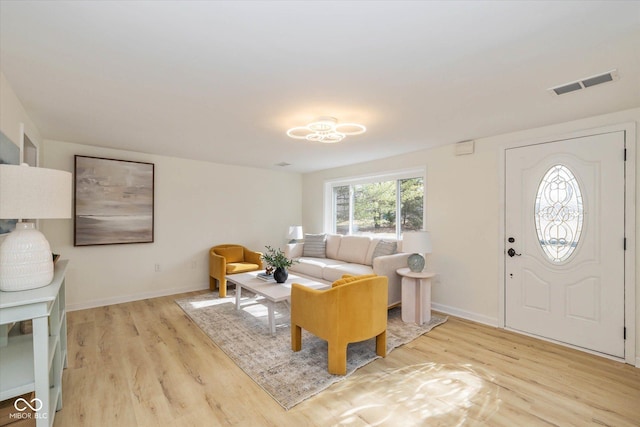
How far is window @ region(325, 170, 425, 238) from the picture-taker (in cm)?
450

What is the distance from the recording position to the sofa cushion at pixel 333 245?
5.17 m

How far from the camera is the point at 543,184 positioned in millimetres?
3129

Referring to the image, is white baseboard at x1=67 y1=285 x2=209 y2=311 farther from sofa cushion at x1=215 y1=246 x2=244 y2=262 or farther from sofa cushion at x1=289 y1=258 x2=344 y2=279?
sofa cushion at x1=289 y1=258 x2=344 y2=279

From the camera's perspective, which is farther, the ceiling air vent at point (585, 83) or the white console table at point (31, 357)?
the ceiling air vent at point (585, 83)

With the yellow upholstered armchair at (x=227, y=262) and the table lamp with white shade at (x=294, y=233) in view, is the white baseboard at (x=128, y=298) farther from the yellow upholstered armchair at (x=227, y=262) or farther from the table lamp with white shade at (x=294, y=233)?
the table lamp with white shade at (x=294, y=233)

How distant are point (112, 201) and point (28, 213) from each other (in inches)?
125

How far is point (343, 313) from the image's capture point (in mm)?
2354

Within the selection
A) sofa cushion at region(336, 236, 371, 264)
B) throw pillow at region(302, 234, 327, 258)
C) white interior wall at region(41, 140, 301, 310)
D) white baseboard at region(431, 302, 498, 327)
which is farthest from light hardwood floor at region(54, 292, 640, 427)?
throw pillow at region(302, 234, 327, 258)

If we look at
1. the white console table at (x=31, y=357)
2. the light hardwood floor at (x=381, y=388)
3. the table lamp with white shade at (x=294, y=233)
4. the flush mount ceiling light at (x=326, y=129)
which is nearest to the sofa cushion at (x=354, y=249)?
the table lamp with white shade at (x=294, y=233)

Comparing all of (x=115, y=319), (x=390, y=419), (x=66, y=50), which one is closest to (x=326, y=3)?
(x=66, y=50)

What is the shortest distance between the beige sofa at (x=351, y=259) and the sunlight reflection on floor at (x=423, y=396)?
1366mm

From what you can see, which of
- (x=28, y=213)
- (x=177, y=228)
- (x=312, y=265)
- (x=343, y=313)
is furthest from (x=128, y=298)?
(x=343, y=313)

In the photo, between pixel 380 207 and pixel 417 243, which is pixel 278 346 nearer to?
pixel 417 243

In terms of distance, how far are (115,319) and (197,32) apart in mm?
3664
